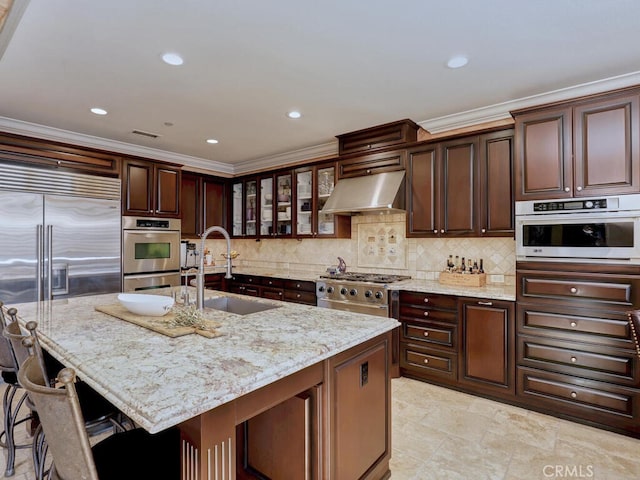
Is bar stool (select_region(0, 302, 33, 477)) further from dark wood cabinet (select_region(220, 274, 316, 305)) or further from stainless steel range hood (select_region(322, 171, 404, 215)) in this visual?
stainless steel range hood (select_region(322, 171, 404, 215))

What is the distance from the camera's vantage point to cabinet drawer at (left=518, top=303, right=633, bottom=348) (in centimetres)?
245

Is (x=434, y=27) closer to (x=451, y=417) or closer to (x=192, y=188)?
(x=451, y=417)

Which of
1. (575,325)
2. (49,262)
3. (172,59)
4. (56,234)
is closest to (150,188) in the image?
(56,234)

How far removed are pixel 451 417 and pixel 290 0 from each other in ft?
9.87

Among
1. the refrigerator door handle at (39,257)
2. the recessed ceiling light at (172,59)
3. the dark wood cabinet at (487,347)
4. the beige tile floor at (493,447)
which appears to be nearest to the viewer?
the beige tile floor at (493,447)

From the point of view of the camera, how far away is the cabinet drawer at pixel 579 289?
8.00ft

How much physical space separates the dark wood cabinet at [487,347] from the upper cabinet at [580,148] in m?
0.98

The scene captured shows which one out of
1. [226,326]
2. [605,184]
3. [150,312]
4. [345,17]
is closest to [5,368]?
[150,312]

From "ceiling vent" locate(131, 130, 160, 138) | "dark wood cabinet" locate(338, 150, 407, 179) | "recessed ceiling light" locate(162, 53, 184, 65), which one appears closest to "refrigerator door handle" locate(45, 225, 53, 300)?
"ceiling vent" locate(131, 130, 160, 138)

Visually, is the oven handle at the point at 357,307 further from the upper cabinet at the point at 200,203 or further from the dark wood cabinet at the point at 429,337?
the upper cabinet at the point at 200,203

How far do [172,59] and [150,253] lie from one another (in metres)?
2.63

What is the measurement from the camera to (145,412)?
35.5 inches

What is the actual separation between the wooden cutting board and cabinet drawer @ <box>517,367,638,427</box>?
99.1 inches

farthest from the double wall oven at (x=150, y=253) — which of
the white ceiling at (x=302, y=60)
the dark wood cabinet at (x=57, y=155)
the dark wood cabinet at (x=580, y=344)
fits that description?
the dark wood cabinet at (x=580, y=344)
